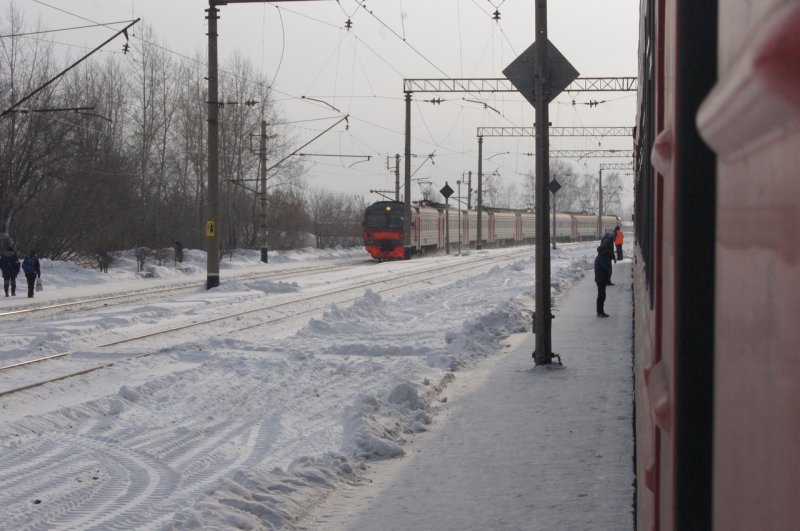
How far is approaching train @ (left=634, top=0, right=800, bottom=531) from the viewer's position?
0.80 meters

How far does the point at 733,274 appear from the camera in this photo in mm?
1166

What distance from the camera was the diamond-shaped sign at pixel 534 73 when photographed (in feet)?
36.6

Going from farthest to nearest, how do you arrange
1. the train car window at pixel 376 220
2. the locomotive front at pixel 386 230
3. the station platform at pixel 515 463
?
the train car window at pixel 376 220
the locomotive front at pixel 386 230
the station platform at pixel 515 463

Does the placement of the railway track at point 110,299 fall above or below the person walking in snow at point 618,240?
below

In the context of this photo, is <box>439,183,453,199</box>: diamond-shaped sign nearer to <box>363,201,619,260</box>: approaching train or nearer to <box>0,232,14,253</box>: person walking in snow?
<box>363,201,619,260</box>: approaching train

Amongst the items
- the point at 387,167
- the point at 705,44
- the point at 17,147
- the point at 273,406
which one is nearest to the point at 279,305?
the point at 273,406

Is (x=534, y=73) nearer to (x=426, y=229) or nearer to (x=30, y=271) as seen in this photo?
(x=30, y=271)

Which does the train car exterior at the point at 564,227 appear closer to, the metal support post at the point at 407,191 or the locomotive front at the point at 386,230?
the locomotive front at the point at 386,230

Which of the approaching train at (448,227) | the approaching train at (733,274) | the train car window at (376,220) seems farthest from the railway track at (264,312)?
the train car window at (376,220)

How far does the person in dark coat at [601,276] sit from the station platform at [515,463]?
564 centimetres

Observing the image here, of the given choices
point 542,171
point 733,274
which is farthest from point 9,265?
point 733,274

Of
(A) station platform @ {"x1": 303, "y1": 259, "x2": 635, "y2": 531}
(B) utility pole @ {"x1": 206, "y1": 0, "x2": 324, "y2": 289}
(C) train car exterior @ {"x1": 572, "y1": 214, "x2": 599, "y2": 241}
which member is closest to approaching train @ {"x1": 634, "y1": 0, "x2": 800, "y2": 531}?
(A) station platform @ {"x1": 303, "y1": 259, "x2": 635, "y2": 531}

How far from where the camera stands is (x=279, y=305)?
20953 mm

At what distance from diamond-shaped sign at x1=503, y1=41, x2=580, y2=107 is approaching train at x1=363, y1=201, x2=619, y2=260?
108ft
